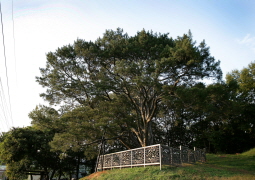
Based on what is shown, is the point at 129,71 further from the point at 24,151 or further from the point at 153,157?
the point at 24,151

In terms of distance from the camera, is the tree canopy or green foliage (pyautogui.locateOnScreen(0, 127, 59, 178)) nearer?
the tree canopy

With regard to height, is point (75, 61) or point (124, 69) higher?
point (75, 61)

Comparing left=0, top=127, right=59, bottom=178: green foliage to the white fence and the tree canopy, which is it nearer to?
the tree canopy

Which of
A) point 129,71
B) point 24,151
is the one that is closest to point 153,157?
point 129,71

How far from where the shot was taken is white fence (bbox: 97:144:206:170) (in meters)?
11.2

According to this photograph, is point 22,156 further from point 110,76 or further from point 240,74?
point 240,74

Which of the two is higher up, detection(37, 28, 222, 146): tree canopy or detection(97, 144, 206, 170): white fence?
detection(37, 28, 222, 146): tree canopy

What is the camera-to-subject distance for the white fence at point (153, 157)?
36.8ft

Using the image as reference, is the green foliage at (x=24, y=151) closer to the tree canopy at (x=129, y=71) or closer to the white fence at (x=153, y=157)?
the tree canopy at (x=129, y=71)

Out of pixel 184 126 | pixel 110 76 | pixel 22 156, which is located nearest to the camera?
pixel 110 76

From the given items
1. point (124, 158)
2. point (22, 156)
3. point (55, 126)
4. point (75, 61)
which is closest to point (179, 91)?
point (124, 158)

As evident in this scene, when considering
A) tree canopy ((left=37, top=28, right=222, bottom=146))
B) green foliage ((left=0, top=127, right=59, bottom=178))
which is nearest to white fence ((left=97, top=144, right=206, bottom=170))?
tree canopy ((left=37, top=28, right=222, bottom=146))

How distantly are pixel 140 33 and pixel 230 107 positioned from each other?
9.02 metres

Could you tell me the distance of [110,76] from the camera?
16750mm
